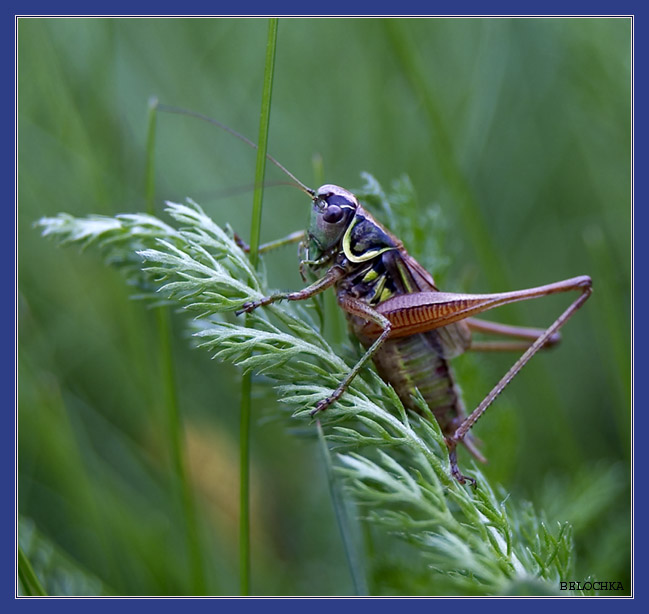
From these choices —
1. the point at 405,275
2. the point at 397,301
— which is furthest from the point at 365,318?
the point at 405,275

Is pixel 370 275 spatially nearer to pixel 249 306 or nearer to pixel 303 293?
pixel 303 293

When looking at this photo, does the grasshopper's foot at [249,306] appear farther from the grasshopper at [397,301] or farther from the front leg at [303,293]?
the grasshopper at [397,301]

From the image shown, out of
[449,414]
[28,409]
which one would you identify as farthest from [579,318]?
[28,409]

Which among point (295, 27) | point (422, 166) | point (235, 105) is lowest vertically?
point (422, 166)

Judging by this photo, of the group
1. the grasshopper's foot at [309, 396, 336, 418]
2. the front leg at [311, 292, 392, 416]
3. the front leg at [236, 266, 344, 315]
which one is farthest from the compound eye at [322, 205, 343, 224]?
the grasshopper's foot at [309, 396, 336, 418]

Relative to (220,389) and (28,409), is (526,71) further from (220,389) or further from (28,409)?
(28,409)

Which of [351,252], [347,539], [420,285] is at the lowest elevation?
[347,539]
